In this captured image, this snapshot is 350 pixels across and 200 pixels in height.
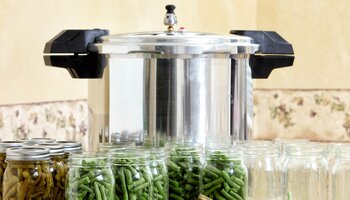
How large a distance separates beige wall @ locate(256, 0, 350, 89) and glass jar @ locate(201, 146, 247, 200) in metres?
1.66

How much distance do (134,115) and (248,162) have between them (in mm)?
201

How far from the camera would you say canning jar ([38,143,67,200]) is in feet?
3.76

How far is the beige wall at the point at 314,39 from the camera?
2787 millimetres

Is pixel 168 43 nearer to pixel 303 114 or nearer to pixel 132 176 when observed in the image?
pixel 132 176

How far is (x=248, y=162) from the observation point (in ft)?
4.03

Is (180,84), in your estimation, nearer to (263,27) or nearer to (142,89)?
(142,89)

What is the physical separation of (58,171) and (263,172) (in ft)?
0.99

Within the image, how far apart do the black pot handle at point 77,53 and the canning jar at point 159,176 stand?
28 cm

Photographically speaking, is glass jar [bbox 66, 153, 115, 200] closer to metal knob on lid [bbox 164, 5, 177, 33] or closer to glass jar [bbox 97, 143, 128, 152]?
glass jar [bbox 97, 143, 128, 152]

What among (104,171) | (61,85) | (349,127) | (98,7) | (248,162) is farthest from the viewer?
(349,127)

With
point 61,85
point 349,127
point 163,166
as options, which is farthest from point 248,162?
point 349,127

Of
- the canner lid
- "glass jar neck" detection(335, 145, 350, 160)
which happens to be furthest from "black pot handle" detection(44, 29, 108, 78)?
"glass jar neck" detection(335, 145, 350, 160)

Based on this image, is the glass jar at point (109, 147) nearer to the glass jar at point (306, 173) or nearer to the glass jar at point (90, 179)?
the glass jar at point (90, 179)

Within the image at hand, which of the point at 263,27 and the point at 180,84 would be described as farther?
the point at 263,27
